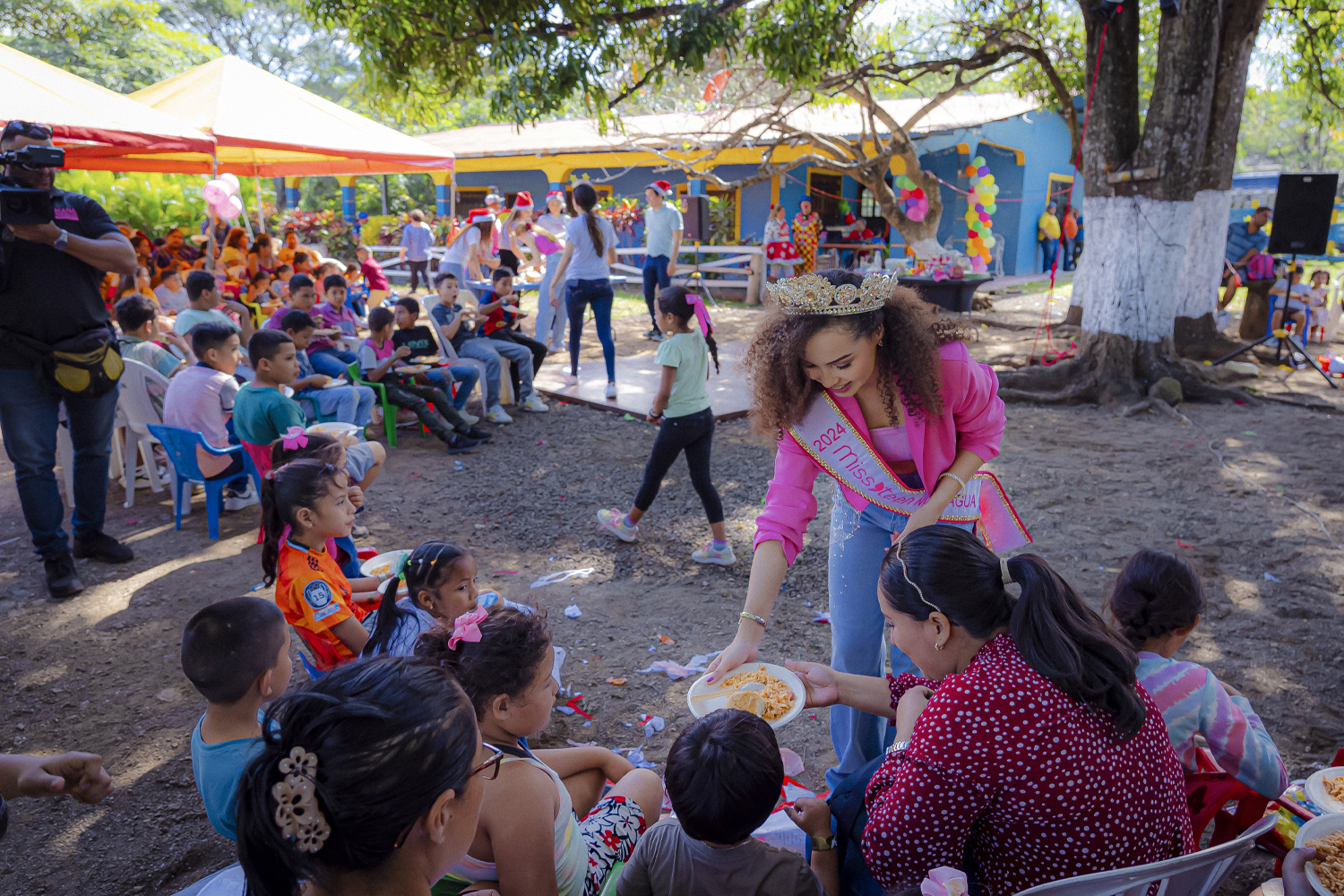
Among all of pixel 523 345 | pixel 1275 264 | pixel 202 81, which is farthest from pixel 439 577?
pixel 1275 264

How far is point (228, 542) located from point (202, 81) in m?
6.15

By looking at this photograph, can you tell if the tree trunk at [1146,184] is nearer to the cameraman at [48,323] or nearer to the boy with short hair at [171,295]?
the cameraman at [48,323]

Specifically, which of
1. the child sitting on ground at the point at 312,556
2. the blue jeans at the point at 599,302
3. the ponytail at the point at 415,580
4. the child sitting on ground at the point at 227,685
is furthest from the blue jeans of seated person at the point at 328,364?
the child sitting on ground at the point at 227,685

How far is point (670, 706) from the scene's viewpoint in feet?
10.8

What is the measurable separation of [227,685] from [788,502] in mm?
1518

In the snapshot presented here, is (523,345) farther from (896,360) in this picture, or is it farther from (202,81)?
→ (896,360)

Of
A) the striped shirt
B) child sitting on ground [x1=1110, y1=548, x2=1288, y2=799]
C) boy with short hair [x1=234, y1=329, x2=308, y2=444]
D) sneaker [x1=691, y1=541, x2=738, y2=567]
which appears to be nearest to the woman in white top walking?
sneaker [x1=691, y1=541, x2=738, y2=567]

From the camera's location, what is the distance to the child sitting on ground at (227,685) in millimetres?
1947

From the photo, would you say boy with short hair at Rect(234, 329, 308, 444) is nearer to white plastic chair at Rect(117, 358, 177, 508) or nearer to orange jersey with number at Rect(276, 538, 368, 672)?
white plastic chair at Rect(117, 358, 177, 508)

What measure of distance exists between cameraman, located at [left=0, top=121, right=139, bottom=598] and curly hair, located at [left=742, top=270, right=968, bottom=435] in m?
3.34

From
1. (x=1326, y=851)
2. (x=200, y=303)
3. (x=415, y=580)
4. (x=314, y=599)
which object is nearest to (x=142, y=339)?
(x=200, y=303)

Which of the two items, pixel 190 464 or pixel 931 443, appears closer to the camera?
pixel 931 443

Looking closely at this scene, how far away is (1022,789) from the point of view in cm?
145

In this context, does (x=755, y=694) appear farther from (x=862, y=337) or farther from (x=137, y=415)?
(x=137, y=415)
